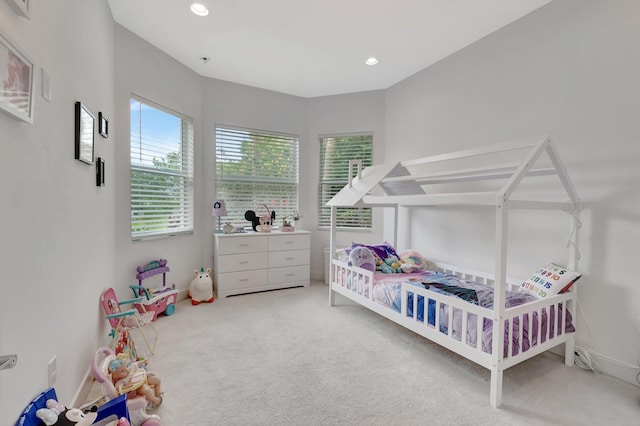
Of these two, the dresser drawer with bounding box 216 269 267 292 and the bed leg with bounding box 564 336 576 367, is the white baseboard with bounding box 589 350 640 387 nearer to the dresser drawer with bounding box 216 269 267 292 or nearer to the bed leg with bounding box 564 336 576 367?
the bed leg with bounding box 564 336 576 367

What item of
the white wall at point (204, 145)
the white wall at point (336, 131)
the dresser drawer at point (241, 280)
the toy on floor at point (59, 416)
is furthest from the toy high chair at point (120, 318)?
the white wall at point (336, 131)

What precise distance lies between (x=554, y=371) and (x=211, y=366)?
7.99ft

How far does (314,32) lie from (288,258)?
265 centimetres

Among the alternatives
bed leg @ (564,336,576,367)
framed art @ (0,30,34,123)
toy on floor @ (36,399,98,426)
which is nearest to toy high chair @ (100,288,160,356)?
toy on floor @ (36,399,98,426)

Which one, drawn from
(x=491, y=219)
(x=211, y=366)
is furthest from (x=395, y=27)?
(x=211, y=366)

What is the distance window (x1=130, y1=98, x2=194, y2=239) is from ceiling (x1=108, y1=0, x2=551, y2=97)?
2.42 ft

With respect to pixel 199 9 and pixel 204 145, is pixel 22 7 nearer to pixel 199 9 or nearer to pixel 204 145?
pixel 199 9

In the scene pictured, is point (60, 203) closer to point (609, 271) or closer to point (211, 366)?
point (211, 366)

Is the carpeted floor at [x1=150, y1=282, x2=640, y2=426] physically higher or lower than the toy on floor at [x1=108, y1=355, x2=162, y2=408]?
lower

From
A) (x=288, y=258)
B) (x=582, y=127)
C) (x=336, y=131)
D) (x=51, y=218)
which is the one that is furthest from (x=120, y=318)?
(x=582, y=127)

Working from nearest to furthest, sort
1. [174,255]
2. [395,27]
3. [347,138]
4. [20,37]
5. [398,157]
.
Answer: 1. [20,37]
2. [395,27]
3. [174,255]
4. [398,157]
5. [347,138]

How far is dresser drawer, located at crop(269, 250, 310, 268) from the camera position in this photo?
3878mm

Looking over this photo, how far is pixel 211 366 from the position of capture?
6.85 feet

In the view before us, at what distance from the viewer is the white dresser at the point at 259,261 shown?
11.8ft
